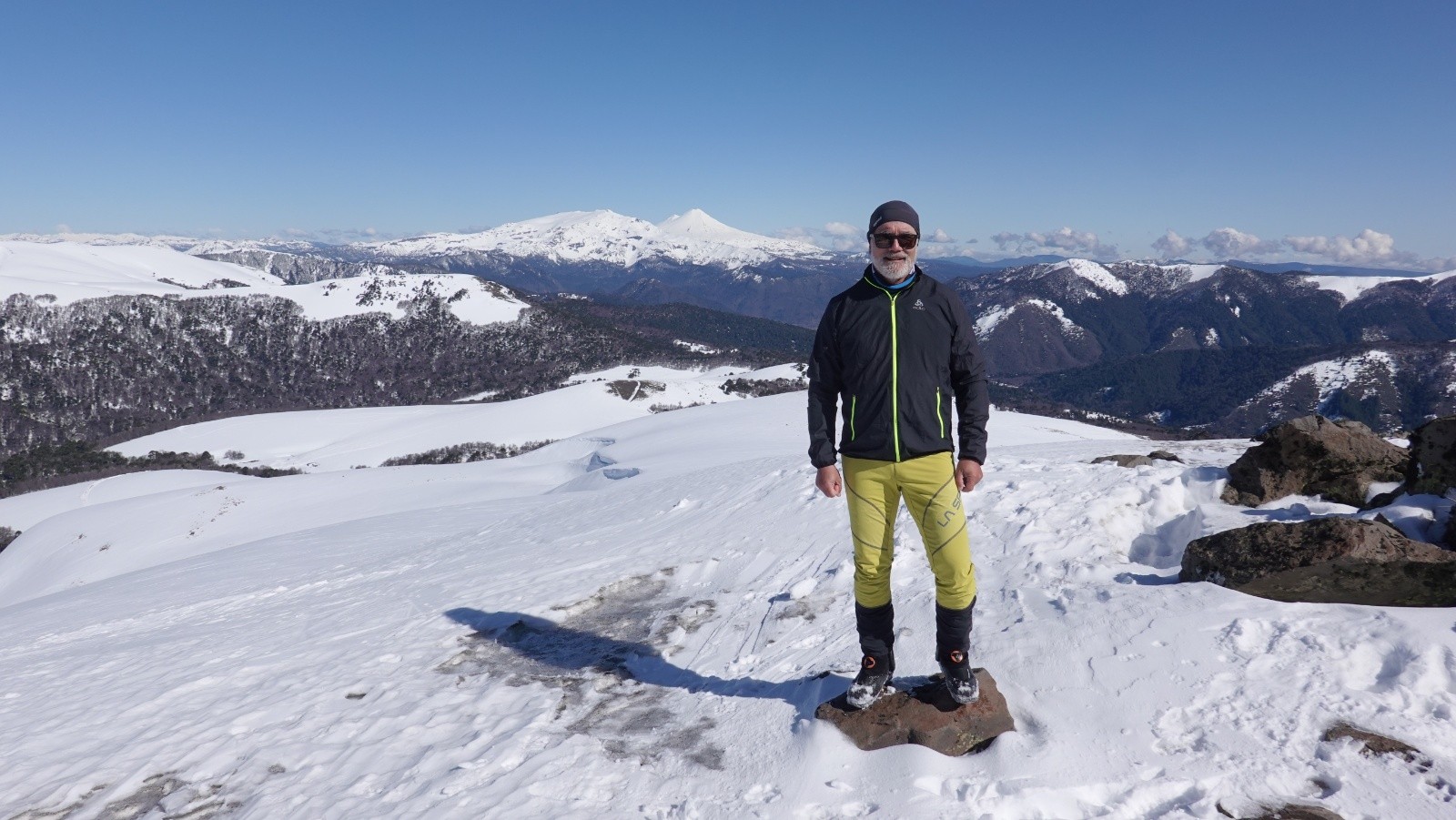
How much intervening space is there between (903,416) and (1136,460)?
34.3 feet

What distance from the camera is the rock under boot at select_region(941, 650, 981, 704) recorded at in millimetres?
5020

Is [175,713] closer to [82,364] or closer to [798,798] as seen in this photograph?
[798,798]

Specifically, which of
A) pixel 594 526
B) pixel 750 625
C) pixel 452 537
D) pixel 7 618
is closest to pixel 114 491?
pixel 7 618

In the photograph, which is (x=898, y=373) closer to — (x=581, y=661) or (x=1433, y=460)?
(x=581, y=661)

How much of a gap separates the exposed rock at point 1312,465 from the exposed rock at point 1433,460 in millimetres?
1050

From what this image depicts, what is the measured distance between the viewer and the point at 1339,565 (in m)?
5.70

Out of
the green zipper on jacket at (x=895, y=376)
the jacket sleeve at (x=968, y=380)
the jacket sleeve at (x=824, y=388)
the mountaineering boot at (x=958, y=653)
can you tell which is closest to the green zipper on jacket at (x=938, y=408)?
the jacket sleeve at (x=968, y=380)

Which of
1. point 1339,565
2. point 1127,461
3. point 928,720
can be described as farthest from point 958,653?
point 1127,461

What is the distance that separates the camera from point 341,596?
11820 mm

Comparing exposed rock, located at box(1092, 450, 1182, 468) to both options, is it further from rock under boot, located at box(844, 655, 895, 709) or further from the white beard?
the white beard

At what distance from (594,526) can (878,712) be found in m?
10.4

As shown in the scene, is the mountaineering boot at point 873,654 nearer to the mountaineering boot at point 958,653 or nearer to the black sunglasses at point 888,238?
the mountaineering boot at point 958,653

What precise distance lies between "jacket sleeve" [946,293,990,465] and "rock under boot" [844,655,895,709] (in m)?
1.77

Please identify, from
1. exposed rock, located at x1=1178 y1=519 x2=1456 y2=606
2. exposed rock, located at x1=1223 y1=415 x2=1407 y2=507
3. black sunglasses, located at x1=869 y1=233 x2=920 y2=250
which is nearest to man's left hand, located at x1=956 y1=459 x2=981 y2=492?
black sunglasses, located at x1=869 y1=233 x2=920 y2=250
